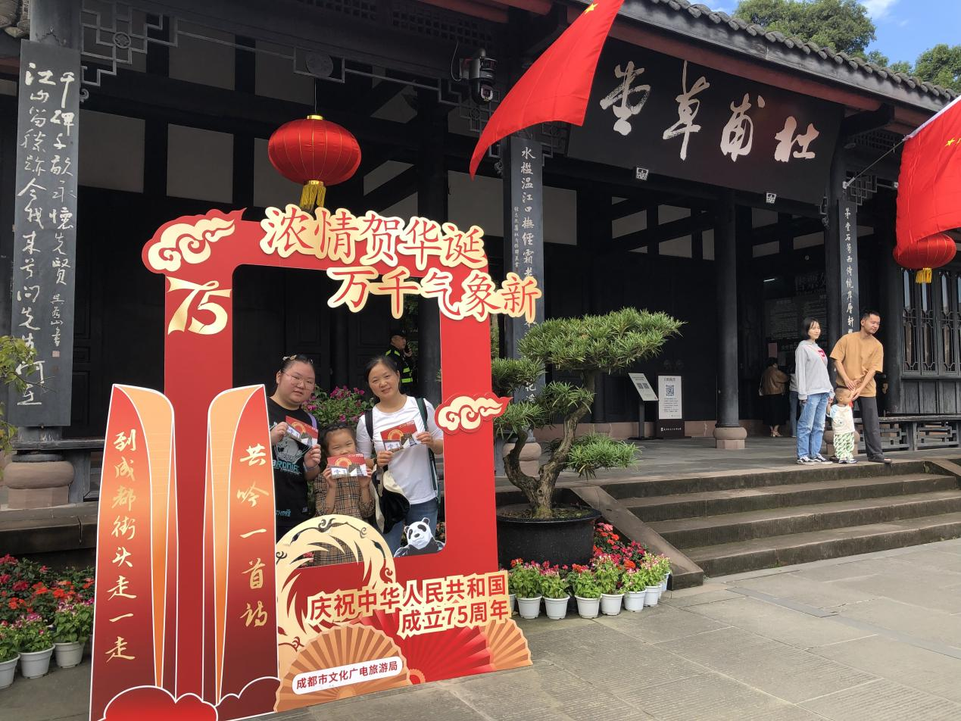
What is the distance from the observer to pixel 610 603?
438 centimetres

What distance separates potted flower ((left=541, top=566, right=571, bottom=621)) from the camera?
14.1ft

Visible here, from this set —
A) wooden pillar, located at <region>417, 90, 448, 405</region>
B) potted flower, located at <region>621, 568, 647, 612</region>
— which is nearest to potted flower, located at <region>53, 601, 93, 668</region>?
potted flower, located at <region>621, 568, 647, 612</region>

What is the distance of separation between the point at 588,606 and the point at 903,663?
65.9 inches

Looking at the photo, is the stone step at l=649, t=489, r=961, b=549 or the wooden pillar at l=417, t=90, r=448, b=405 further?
the wooden pillar at l=417, t=90, r=448, b=405

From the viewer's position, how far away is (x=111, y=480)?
2.85m

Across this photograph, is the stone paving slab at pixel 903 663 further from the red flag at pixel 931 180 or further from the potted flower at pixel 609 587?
the red flag at pixel 931 180

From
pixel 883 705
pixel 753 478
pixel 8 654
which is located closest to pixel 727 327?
pixel 753 478

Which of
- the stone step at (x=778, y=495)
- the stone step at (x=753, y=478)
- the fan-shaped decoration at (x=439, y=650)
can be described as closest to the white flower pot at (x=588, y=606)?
the fan-shaped decoration at (x=439, y=650)

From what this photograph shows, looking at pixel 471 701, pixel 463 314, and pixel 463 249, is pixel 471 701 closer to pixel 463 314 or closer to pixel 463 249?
pixel 463 314

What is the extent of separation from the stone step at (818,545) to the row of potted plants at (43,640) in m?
4.00

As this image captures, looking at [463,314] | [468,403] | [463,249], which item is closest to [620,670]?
[468,403]

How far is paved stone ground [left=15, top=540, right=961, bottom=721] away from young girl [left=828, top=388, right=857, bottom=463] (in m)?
2.76

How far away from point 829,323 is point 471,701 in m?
7.34

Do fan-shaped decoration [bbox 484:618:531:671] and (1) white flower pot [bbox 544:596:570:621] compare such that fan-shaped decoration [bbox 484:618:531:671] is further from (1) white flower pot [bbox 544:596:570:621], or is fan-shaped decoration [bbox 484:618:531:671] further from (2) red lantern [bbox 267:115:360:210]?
(2) red lantern [bbox 267:115:360:210]
